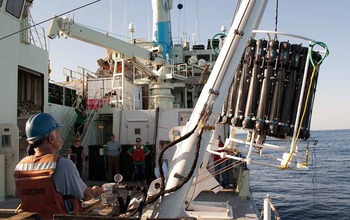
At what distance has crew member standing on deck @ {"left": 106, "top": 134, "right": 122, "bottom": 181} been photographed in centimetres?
1338

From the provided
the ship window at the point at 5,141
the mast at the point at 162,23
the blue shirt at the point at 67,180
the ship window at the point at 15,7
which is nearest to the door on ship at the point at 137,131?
the ship window at the point at 5,141

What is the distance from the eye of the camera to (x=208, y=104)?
430 centimetres

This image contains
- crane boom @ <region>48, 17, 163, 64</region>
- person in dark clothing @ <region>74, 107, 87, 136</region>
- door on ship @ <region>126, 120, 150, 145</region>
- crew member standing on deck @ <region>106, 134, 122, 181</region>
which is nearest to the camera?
crane boom @ <region>48, 17, 163, 64</region>

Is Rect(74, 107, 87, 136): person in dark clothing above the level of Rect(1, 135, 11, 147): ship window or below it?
above

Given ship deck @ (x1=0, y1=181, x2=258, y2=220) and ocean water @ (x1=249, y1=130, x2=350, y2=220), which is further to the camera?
ocean water @ (x1=249, y1=130, x2=350, y2=220)

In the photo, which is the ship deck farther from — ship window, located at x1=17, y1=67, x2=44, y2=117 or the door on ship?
ship window, located at x1=17, y1=67, x2=44, y2=117

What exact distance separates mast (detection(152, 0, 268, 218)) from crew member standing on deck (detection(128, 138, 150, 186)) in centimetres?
865

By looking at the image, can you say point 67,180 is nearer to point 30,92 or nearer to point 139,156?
point 139,156

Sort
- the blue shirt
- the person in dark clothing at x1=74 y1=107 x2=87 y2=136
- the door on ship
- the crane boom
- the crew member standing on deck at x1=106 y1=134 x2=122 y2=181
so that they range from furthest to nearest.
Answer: the person in dark clothing at x1=74 y1=107 x2=87 y2=136 < the door on ship < the crew member standing on deck at x1=106 y1=134 x2=122 y2=181 < the crane boom < the blue shirt

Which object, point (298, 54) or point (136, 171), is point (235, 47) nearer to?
point (298, 54)

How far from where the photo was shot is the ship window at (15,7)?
11.6m

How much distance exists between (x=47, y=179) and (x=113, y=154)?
1083cm

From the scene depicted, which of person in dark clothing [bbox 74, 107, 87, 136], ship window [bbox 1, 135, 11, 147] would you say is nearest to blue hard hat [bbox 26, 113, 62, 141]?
ship window [bbox 1, 135, 11, 147]

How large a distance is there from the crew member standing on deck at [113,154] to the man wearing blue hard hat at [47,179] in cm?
1050
